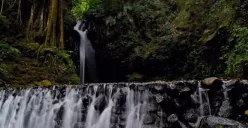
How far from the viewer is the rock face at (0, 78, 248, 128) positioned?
619 cm

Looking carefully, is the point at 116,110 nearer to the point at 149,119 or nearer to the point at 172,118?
the point at 149,119

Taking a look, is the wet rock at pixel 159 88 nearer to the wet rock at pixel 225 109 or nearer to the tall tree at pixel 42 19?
the wet rock at pixel 225 109

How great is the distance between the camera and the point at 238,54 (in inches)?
324

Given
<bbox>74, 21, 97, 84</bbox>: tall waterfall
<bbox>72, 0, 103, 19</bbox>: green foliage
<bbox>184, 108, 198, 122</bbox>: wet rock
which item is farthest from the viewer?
<bbox>72, 0, 103, 19</bbox>: green foliage

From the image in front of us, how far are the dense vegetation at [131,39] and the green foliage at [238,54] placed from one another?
0.03m

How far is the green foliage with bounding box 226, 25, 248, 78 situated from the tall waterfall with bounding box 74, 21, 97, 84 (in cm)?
834

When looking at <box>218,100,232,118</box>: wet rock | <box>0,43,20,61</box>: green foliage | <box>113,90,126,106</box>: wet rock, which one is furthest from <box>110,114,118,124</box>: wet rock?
<box>0,43,20,61</box>: green foliage

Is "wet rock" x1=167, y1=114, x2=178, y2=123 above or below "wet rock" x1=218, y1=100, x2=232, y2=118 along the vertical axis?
below

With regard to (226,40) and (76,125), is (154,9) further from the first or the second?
(76,125)

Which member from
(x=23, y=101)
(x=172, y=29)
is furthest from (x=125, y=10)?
(x=23, y=101)

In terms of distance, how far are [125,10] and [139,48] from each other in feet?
7.27

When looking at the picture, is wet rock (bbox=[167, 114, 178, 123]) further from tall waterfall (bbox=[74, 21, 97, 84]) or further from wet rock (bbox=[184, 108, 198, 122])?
tall waterfall (bbox=[74, 21, 97, 84])

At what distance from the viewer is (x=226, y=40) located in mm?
9695

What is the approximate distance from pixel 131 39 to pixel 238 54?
6.52 metres
